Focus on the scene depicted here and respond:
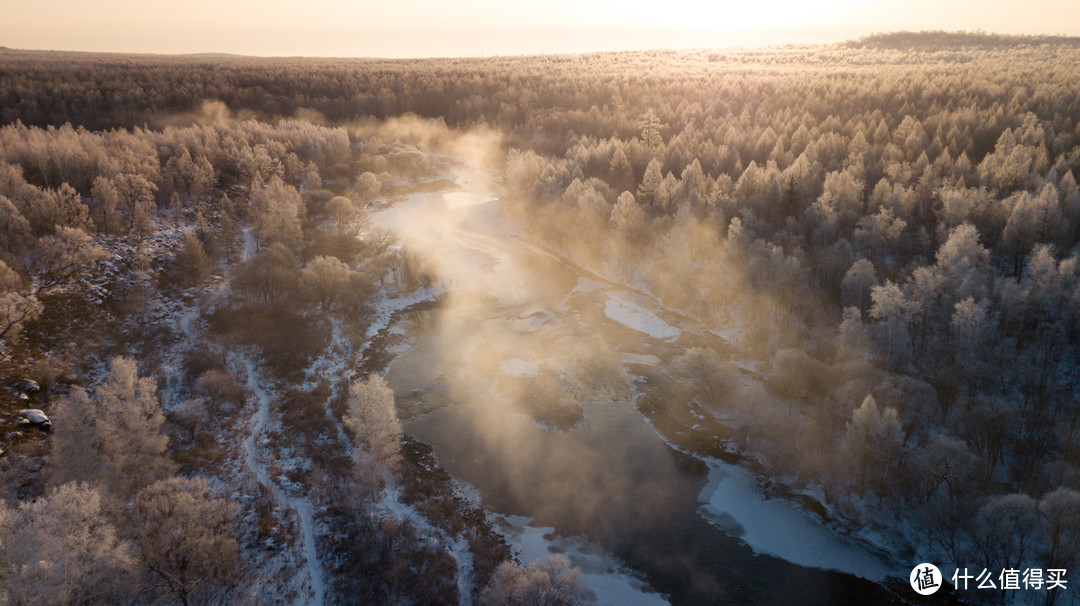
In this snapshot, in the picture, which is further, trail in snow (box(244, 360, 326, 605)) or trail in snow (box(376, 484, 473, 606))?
trail in snow (box(376, 484, 473, 606))

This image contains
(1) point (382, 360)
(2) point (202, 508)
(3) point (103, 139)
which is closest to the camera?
(2) point (202, 508)

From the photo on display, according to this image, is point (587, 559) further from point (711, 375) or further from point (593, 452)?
point (711, 375)

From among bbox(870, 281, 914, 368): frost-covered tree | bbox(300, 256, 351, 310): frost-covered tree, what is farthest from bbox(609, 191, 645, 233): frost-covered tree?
bbox(300, 256, 351, 310): frost-covered tree

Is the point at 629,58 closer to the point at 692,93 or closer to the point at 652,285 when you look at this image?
the point at 692,93

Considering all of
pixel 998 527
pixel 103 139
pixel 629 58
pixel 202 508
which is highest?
pixel 629 58

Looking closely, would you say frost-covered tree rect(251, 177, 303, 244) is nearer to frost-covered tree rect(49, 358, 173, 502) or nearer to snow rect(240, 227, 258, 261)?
snow rect(240, 227, 258, 261)

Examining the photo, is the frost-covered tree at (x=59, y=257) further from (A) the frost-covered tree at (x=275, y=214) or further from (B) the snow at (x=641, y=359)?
(B) the snow at (x=641, y=359)

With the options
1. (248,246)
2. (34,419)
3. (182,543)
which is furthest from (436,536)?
(248,246)

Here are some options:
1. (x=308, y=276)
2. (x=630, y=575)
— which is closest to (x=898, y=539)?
(x=630, y=575)
